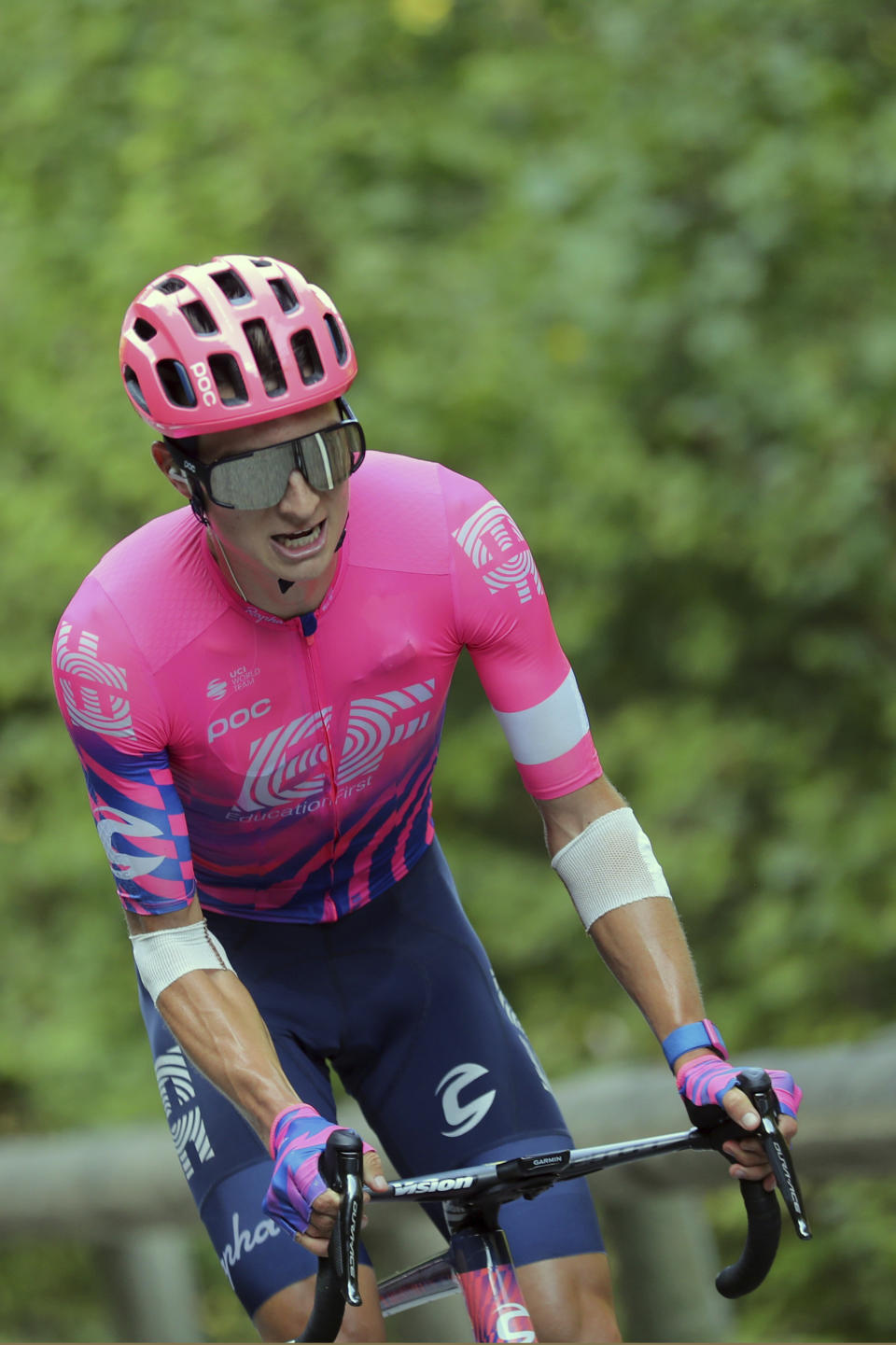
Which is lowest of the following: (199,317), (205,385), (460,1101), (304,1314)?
(304,1314)

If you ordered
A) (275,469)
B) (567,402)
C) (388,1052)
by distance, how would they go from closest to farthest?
(275,469) → (388,1052) → (567,402)

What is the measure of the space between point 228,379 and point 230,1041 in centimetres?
104

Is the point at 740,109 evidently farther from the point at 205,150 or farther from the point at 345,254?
the point at 205,150

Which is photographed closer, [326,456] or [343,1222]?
[343,1222]

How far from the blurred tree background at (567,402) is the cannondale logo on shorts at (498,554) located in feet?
14.2

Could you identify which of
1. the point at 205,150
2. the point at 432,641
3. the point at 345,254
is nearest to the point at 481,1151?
the point at 432,641

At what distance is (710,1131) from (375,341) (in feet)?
20.6

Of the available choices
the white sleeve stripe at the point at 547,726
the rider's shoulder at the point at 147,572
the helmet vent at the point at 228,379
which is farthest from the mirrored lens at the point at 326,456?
the white sleeve stripe at the point at 547,726

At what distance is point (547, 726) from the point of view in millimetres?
2764

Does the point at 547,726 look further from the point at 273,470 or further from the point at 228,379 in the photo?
the point at 228,379

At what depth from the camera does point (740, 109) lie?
24.2ft

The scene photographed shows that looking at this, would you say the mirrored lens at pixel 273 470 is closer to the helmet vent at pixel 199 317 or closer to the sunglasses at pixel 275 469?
the sunglasses at pixel 275 469

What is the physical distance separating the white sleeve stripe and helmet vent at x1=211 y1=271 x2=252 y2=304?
0.81 metres

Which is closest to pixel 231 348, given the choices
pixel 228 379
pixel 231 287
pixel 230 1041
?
pixel 228 379
